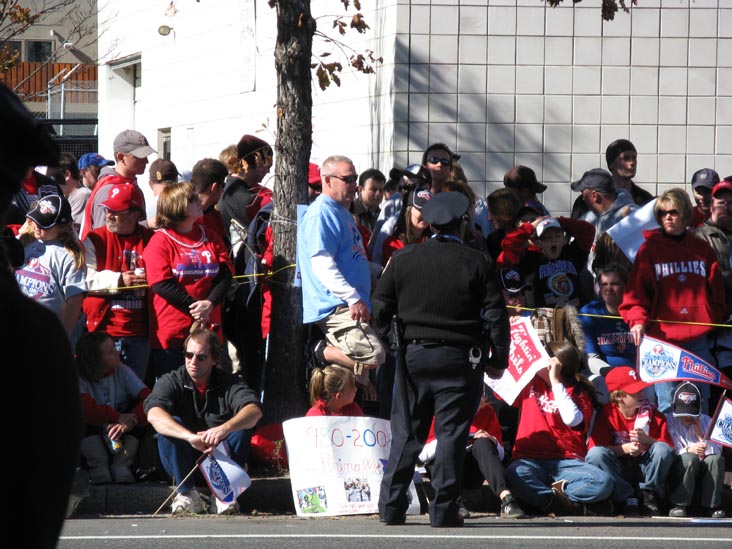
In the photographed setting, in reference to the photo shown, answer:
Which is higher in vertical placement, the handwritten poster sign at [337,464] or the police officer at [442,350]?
the police officer at [442,350]

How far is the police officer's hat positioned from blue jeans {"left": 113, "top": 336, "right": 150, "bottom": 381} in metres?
2.73

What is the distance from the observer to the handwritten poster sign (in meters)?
7.99

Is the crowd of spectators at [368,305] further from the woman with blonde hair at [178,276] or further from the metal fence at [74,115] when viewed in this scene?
the metal fence at [74,115]

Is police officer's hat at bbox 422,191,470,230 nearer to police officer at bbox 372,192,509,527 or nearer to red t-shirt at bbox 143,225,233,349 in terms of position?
police officer at bbox 372,192,509,527

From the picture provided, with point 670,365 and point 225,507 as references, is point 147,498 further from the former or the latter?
point 670,365

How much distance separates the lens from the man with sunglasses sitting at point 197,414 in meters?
7.98

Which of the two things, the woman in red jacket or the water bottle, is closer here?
the water bottle

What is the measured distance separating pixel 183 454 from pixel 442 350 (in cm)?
195

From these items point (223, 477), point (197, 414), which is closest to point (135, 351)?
point (197, 414)

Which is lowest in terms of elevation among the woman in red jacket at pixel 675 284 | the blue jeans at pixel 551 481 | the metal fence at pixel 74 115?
the blue jeans at pixel 551 481

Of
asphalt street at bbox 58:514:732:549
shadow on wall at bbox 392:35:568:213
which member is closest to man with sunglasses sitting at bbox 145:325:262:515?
asphalt street at bbox 58:514:732:549

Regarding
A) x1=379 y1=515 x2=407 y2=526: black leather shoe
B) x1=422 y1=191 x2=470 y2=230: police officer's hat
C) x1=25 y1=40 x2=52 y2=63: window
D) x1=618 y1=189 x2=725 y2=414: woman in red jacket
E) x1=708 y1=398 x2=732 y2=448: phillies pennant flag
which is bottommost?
x1=379 y1=515 x2=407 y2=526: black leather shoe

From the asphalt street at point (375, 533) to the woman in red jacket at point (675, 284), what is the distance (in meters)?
1.46

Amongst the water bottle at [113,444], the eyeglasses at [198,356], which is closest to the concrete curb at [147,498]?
the water bottle at [113,444]
